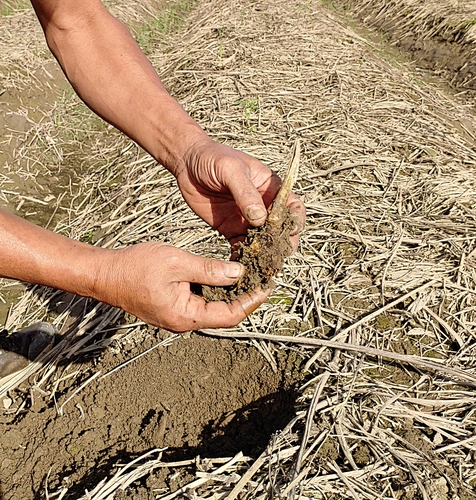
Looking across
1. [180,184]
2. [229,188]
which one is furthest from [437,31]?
[229,188]

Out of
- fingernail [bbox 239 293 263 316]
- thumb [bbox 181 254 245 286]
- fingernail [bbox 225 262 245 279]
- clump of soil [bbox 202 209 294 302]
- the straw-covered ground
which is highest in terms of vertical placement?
thumb [bbox 181 254 245 286]

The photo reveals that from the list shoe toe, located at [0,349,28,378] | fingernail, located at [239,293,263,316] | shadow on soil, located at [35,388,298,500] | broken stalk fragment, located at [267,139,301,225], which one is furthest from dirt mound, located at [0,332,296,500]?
broken stalk fragment, located at [267,139,301,225]

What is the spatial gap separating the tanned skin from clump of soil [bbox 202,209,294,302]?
0.04 metres

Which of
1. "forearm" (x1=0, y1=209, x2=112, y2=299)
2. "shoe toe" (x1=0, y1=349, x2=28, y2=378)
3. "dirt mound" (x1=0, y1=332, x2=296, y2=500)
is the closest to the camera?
"forearm" (x1=0, y1=209, x2=112, y2=299)

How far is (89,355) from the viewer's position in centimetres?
269

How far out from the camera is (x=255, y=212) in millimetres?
1804

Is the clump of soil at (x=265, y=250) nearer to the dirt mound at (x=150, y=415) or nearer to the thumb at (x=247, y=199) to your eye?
the thumb at (x=247, y=199)

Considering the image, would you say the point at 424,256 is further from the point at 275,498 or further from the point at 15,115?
the point at 15,115

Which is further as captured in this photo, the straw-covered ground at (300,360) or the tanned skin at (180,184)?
the straw-covered ground at (300,360)

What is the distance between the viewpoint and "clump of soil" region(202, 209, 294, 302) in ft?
6.32

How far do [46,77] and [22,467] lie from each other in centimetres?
505

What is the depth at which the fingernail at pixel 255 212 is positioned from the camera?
5.91 ft

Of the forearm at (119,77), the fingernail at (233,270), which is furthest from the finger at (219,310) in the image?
the forearm at (119,77)

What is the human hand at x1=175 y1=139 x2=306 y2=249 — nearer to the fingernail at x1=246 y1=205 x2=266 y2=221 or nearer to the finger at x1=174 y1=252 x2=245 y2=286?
the fingernail at x1=246 y1=205 x2=266 y2=221
